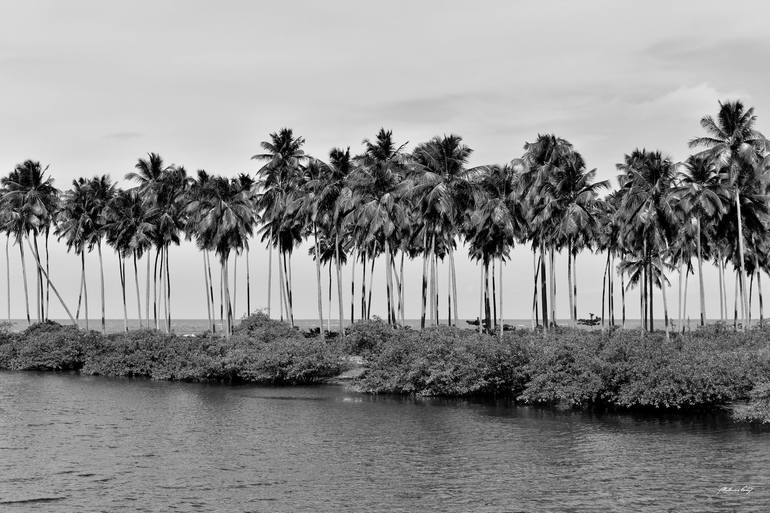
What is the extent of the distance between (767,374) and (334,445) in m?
22.5

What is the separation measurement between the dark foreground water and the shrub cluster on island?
1.88 metres

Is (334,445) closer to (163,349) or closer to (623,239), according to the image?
(163,349)

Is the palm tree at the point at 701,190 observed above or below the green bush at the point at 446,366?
above

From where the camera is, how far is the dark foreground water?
23141 millimetres

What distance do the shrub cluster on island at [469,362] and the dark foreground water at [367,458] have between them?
188 centimetres

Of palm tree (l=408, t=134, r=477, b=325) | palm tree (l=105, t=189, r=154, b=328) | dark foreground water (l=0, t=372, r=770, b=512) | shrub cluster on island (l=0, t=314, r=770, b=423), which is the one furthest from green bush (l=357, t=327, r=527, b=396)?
palm tree (l=105, t=189, r=154, b=328)

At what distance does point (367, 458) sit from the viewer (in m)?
29.5

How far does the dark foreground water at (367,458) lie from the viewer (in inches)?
911

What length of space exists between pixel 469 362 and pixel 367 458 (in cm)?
1748

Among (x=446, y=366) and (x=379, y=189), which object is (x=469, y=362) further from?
(x=379, y=189)

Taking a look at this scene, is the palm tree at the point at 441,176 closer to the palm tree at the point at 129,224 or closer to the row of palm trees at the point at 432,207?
the row of palm trees at the point at 432,207

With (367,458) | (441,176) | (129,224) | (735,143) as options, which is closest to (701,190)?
(735,143)

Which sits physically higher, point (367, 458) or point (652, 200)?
point (652, 200)

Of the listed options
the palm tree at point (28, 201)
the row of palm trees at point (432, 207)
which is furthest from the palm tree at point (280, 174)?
the palm tree at point (28, 201)
